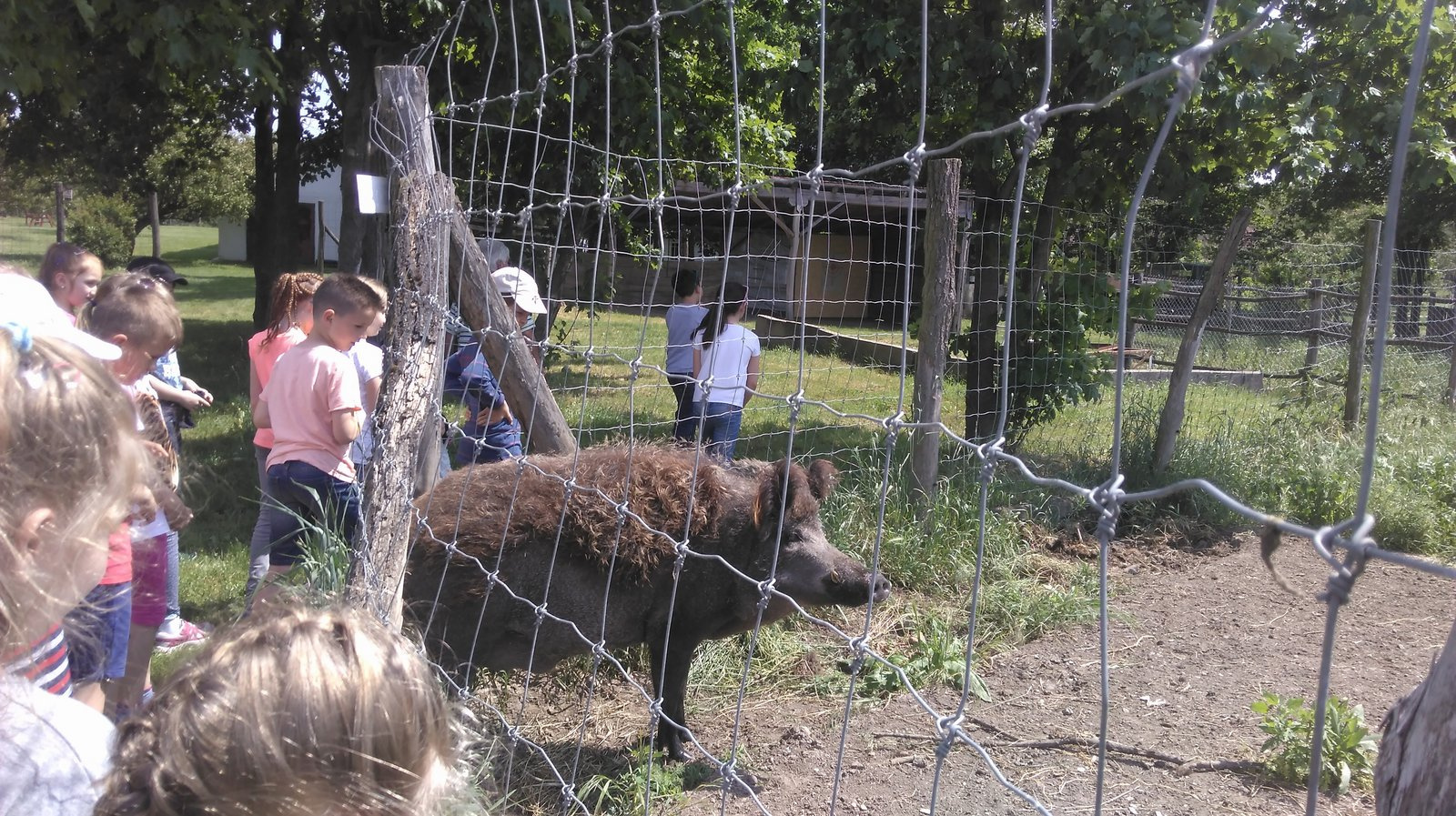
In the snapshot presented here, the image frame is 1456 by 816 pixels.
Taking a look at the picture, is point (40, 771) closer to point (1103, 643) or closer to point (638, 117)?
point (1103, 643)

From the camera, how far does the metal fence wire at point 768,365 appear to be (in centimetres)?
124

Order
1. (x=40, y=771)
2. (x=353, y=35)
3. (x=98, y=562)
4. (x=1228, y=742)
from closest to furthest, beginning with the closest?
1. (x=40, y=771)
2. (x=98, y=562)
3. (x=1228, y=742)
4. (x=353, y=35)

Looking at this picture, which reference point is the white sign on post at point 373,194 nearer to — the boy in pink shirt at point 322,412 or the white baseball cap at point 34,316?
the boy in pink shirt at point 322,412

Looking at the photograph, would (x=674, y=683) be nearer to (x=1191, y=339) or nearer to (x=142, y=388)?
(x=142, y=388)

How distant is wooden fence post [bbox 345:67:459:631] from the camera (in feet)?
10.5

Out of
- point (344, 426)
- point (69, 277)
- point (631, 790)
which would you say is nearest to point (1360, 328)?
point (631, 790)

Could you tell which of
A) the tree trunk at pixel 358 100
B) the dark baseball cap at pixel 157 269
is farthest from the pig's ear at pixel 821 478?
the tree trunk at pixel 358 100

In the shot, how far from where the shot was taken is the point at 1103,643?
4.02 ft

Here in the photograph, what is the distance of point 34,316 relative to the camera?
5.49 feet

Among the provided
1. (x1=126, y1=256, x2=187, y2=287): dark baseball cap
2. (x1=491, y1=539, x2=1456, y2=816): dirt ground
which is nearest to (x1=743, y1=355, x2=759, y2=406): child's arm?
(x1=491, y1=539, x2=1456, y2=816): dirt ground

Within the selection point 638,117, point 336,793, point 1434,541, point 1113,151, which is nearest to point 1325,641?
point 336,793

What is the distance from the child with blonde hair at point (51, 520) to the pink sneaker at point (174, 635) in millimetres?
3404

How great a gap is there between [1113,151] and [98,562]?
23.9ft

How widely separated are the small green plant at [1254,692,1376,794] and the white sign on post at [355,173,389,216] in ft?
11.7
